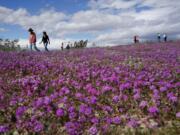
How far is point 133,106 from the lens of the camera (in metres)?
8.06

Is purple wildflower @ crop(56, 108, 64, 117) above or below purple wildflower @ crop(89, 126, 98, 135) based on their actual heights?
above

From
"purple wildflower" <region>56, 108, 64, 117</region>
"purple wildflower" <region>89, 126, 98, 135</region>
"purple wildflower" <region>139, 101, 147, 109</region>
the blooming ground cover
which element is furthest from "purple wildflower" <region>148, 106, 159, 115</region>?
"purple wildflower" <region>56, 108, 64, 117</region>

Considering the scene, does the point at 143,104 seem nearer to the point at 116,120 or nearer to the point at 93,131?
the point at 116,120

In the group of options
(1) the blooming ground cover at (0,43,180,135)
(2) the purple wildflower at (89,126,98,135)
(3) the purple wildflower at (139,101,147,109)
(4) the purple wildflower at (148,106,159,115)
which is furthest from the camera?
(3) the purple wildflower at (139,101,147,109)

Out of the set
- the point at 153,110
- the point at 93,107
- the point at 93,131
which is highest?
the point at 153,110

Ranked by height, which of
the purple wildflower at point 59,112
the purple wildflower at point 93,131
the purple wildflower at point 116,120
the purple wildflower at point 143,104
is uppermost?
the purple wildflower at point 143,104

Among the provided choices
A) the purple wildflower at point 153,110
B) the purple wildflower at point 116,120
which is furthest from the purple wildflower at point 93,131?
the purple wildflower at point 153,110

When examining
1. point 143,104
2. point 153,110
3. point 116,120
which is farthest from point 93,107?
point 153,110

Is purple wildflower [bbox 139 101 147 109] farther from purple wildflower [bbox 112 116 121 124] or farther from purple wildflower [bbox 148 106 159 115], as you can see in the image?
A: purple wildflower [bbox 112 116 121 124]

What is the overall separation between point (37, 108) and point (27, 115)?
306 millimetres

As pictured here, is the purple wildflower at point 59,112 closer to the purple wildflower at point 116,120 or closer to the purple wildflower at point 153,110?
the purple wildflower at point 116,120

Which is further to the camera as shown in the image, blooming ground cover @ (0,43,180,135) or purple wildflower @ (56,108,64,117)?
purple wildflower @ (56,108,64,117)

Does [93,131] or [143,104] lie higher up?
[143,104]

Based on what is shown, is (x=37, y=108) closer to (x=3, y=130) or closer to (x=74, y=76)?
(x=3, y=130)
